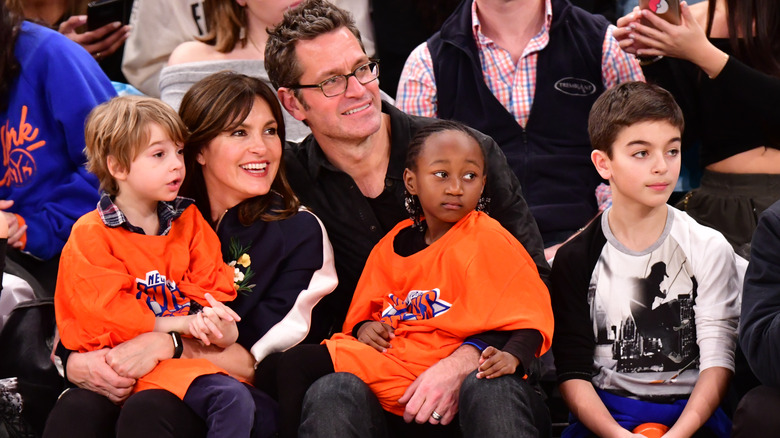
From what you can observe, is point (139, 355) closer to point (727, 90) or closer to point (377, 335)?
point (377, 335)

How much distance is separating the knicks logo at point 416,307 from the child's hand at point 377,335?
0.12ft

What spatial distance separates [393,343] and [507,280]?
0.32 meters

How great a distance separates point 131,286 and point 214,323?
0.22 meters

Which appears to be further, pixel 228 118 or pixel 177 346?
pixel 228 118

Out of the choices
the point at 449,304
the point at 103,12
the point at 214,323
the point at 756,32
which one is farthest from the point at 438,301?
the point at 103,12

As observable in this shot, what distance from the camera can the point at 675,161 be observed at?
2617 mm

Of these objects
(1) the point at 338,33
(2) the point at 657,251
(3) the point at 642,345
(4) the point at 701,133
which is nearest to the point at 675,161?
(2) the point at 657,251

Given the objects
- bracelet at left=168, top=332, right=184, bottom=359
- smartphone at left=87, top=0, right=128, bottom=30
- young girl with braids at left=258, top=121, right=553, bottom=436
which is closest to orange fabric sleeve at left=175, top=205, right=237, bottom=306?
bracelet at left=168, top=332, right=184, bottom=359

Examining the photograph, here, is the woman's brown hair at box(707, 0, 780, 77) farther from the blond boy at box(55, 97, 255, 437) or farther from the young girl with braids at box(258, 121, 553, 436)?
the blond boy at box(55, 97, 255, 437)

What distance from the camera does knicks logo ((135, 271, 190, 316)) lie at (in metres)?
2.56

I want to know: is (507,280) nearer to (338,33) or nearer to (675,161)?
(675,161)

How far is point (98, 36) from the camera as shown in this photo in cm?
381

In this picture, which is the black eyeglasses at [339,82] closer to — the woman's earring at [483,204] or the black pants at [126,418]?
the woman's earring at [483,204]

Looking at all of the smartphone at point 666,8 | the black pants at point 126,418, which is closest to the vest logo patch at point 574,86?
the smartphone at point 666,8
